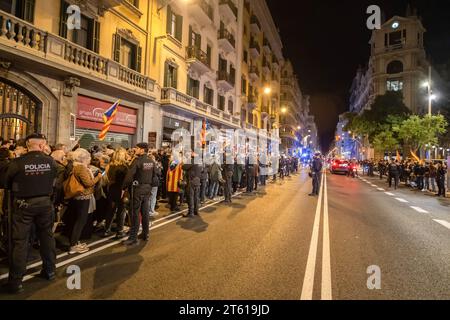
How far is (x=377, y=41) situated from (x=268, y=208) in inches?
2768

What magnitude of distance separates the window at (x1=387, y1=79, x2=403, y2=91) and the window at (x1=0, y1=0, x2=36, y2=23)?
221ft

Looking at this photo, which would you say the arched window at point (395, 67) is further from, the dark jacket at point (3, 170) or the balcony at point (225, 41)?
the dark jacket at point (3, 170)

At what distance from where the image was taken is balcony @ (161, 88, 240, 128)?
59.6 ft

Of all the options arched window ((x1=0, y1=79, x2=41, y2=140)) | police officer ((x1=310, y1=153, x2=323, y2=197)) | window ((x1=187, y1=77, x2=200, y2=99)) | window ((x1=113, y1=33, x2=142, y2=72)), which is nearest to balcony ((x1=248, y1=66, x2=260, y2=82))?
window ((x1=187, y1=77, x2=200, y2=99))

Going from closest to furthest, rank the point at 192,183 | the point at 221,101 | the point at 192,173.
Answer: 1. the point at 192,183
2. the point at 192,173
3. the point at 221,101

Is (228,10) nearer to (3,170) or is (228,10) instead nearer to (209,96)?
(209,96)

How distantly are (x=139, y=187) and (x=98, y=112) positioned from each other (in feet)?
29.5

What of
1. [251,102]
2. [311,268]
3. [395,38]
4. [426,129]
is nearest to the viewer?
[311,268]

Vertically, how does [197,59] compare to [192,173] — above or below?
above

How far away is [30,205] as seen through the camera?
4.09 m

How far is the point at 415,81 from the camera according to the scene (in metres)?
59.1

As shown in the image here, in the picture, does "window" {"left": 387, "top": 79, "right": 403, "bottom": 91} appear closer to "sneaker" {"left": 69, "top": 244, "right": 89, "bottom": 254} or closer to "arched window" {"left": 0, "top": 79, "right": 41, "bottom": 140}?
"arched window" {"left": 0, "top": 79, "right": 41, "bottom": 140}

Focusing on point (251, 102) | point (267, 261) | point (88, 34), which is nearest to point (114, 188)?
point (267, 261)
